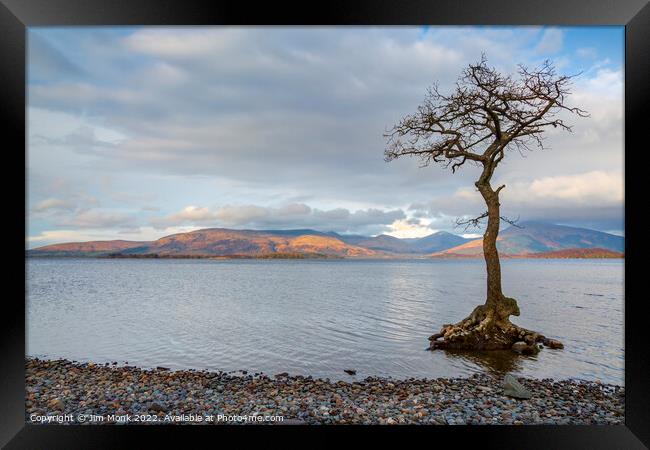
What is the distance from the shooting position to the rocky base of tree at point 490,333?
9.40m

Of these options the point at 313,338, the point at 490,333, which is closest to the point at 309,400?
the point at 313,338

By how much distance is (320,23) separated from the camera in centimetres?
Answer: 445

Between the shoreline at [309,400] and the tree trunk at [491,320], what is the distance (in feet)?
6.82

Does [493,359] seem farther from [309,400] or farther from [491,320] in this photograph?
[309,400]

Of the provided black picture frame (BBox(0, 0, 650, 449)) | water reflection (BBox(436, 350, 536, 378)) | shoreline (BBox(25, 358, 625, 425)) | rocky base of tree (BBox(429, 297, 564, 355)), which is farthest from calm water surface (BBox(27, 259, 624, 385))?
black picture frame (BBox(0, 0, 650, 449))

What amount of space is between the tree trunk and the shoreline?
2080mm

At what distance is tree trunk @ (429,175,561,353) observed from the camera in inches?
370

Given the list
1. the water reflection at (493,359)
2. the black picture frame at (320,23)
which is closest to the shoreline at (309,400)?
the water reflection at (493,359)

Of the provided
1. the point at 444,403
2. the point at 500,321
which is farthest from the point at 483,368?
→ the point at 444,403

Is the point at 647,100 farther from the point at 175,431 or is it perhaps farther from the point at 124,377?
the point at 124,377

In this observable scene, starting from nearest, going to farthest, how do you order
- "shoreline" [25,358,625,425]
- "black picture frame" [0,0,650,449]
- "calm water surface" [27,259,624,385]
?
"black picture frame" [0,0,650,449]
"shoreline" [25,358,625,425]
"calm water surface" [27,259,624,385]

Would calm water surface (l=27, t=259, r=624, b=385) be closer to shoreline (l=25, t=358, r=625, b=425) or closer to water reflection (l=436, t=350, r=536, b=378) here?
water reflection (l=436, t=350, r=536, b=378)

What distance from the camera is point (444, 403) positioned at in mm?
5754

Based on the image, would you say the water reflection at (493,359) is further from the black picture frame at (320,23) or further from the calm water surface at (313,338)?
the black picture frame at (320,23)
